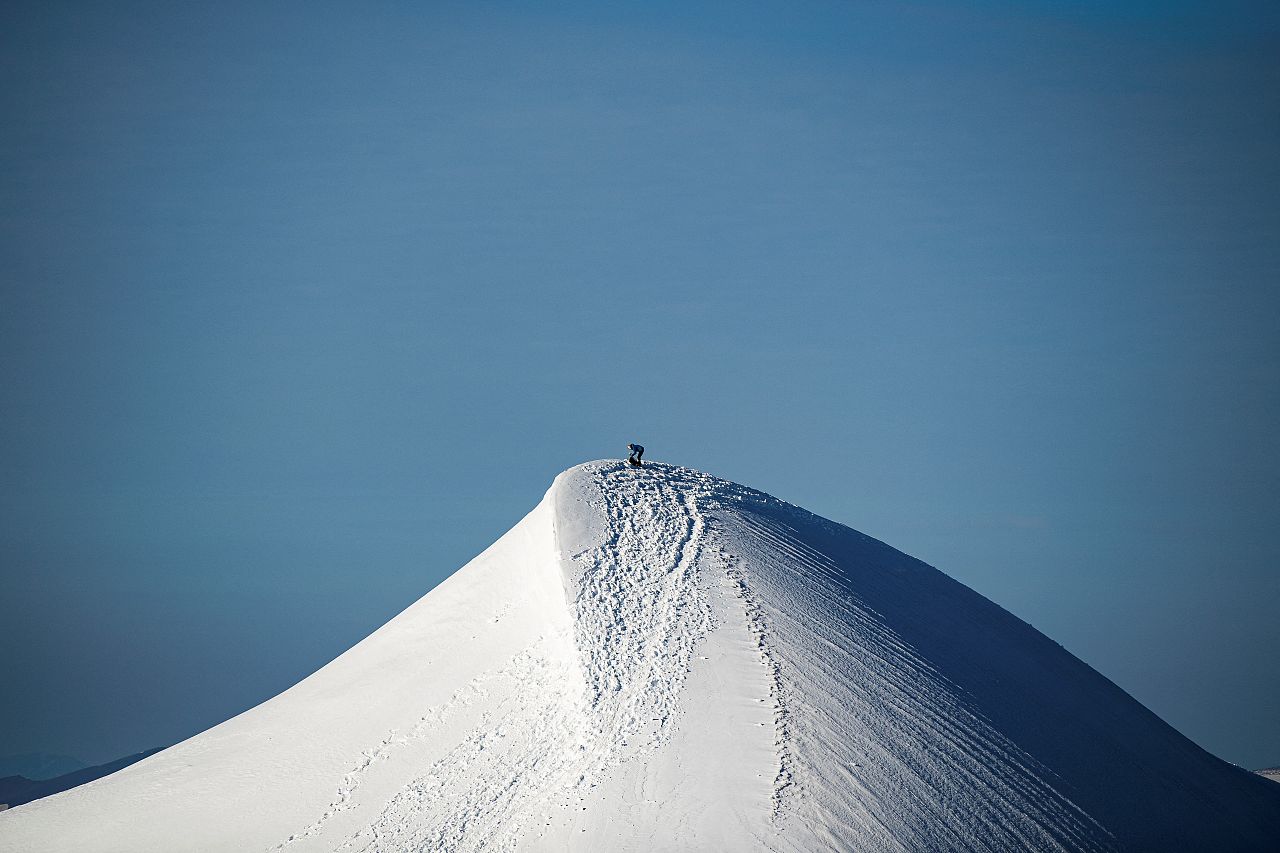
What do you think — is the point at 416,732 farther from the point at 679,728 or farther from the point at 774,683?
the point at 774,683

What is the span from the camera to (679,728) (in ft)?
82.1

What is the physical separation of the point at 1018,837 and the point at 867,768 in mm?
3207

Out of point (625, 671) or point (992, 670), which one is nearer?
point (625, 671)

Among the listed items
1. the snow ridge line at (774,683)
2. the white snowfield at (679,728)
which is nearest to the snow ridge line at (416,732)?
the white snowfield at (679,728)

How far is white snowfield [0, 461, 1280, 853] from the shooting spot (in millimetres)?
23734

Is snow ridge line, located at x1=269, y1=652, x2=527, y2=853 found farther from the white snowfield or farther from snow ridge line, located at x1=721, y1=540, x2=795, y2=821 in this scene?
snow ridge line, located at x1=721, y1=540, x2=795, y2=821

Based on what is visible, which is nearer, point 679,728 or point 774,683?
point 679,728

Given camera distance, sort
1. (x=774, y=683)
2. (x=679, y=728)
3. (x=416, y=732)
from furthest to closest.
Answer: (x=416, y=732) → (x=774, y=683) → (x=679, y=728)

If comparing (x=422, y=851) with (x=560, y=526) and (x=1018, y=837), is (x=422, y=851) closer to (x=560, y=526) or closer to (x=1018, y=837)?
(x=560, y=526)

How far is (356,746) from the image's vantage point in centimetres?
2853

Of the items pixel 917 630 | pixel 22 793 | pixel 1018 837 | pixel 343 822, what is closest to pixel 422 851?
pixel 343 822

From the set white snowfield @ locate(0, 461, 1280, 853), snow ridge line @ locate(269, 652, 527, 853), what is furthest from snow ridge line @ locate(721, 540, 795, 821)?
snow ridge line @ locate(269, 652, 527, 853)

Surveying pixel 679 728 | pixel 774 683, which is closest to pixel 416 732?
pixel 679 728

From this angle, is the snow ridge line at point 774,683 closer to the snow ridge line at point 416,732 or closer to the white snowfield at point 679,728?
the white snowfield at point 679,728
